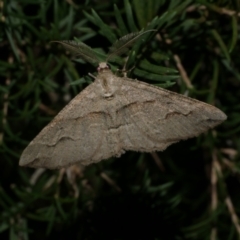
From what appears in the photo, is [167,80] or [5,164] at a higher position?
[167,80]

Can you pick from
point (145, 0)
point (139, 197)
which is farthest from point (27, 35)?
point (139, 197)

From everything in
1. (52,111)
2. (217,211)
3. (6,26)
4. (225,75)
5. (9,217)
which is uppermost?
(6,26)

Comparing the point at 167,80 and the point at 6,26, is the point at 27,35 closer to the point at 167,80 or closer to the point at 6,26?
the point at 6,26

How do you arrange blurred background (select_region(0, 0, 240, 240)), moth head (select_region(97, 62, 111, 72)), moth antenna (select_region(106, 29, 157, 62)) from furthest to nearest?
blurred background (select_region(0, 0, 240, 240)) < moth head (select_region(97, 62, 111, 72)) < moth antenna (select_region(106, 29, 157, 62))

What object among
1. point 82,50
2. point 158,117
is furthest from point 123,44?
point 158,117

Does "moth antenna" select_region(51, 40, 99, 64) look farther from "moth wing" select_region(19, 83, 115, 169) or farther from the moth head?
"moth wing" select_region(19, 83, 115, 169)

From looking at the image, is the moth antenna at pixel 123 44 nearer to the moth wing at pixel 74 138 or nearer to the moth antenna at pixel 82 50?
the moth antenna at pixel 82 50

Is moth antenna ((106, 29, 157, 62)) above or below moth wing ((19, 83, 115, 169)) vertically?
above

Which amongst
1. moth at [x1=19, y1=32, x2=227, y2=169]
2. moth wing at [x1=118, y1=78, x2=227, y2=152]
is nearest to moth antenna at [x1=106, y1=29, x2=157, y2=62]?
moth at [x1=19, y1=32, x2=227, y2=169]
